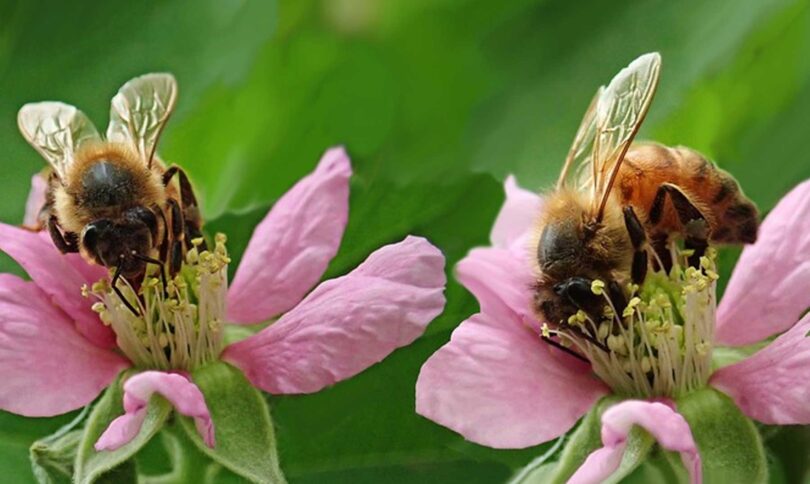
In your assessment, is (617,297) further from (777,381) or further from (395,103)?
(395,103)

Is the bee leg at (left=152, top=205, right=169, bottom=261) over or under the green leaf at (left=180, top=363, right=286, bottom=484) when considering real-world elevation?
over

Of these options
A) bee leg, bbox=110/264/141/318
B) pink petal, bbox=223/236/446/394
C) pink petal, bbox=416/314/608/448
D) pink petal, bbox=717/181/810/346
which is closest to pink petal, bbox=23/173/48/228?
bee leg, bbox=110/264/141/318

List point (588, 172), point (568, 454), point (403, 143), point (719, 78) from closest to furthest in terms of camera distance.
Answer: point (568, 454)
point (588, 172)
point (719, 78)
point (403, 143)

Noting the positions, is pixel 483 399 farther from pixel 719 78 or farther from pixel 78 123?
pixel 719 78

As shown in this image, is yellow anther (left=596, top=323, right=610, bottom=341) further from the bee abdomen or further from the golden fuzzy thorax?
the golden fuzzy thorax

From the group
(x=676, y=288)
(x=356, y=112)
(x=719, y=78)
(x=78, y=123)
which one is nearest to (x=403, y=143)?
(x=356, y=112)

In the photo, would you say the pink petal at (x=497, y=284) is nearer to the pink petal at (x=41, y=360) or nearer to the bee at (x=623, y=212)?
the bee at (x=623, y=212)
